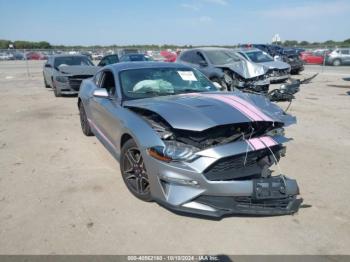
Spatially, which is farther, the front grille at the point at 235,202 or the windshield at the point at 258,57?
the windshield at the point at 258,57

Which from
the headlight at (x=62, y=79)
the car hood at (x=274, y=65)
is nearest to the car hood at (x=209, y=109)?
the headlight at (x=62, y=79)

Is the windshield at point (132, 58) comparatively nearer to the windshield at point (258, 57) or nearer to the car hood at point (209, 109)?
the windshield at point (258, 57)

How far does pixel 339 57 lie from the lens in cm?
3025

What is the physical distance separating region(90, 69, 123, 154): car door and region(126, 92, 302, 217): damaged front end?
963 millimetres

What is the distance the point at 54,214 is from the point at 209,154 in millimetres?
1859

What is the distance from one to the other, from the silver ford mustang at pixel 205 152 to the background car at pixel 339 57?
96.2 feet

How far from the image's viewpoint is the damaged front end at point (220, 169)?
3449mm

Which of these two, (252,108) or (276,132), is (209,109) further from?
(276,132)

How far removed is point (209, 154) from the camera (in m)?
3.45

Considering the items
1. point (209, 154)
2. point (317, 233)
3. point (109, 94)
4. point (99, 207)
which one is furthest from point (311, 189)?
point (109, 94)

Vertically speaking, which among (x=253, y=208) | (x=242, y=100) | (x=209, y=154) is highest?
(x=242, y=100)

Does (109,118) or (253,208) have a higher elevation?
(109,118)

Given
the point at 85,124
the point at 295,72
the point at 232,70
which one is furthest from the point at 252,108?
the point at 295,72

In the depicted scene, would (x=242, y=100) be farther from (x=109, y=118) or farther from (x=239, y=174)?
(x=109, y=118)
